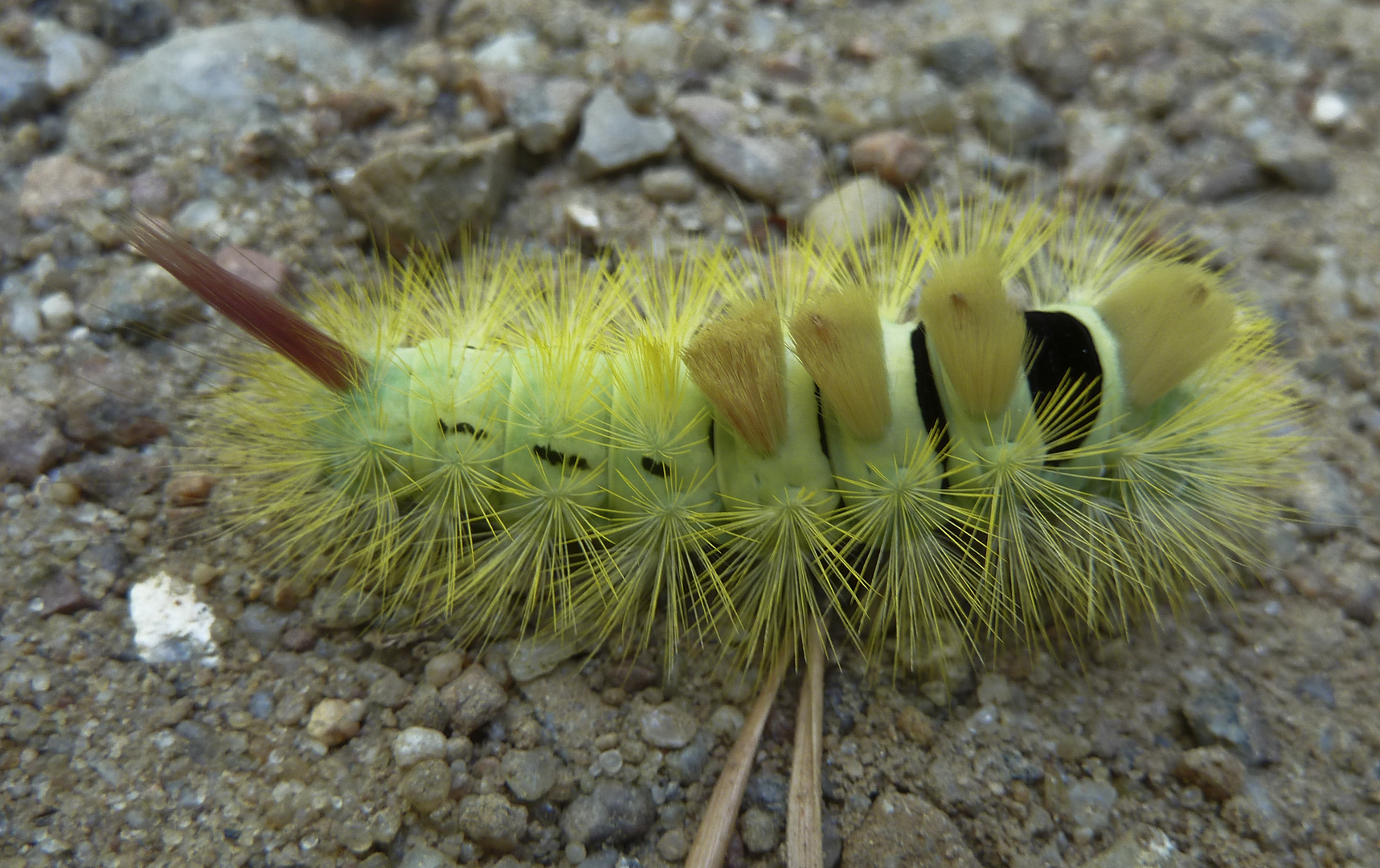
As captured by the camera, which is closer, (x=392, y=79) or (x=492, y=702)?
(x=492, y=702)

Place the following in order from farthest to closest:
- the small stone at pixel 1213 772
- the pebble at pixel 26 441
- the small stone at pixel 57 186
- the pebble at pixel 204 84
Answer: the pebble at pixel 204 84, the small stone at pixel 57 186, the pebble at pixel 26 441, the small stone at pixel 1213 772

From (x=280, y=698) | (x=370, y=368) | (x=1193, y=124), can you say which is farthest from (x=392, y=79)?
(x=1193, y=124)

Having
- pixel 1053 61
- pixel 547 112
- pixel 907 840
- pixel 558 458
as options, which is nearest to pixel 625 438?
pixel 558 458

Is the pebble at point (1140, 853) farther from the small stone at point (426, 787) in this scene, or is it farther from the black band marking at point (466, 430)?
the black band marking at point (466, 430)

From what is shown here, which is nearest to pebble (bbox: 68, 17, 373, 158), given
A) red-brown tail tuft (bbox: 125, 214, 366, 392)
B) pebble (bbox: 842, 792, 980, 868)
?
red-brown tail tuft (bbox: 125, 214, 366, 392)

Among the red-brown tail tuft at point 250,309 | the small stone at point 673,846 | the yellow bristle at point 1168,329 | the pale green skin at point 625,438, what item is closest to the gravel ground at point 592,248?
the small stone at point 673,846

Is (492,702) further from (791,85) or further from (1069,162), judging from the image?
(1069,162)
